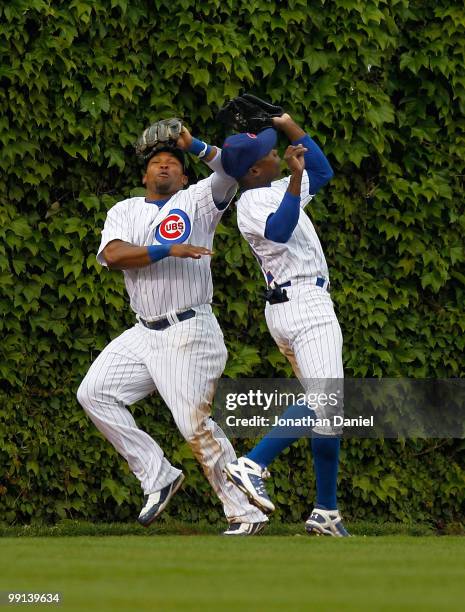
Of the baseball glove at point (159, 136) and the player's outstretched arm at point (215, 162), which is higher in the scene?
the baseball glove at point (159, 136)

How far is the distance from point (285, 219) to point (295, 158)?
0.29 metres

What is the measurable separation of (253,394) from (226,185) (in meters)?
1.75

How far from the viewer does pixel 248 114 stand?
746 cm

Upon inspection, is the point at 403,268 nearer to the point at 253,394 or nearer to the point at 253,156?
the point at 253,394

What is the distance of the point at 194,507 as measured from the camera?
8688 millimetres

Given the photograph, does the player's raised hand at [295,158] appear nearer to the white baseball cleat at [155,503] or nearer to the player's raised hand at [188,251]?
the player's raised hand at [188,251]

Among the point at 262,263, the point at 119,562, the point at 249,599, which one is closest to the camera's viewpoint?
the point at 249,599

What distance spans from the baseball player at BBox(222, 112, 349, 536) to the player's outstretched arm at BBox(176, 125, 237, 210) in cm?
6

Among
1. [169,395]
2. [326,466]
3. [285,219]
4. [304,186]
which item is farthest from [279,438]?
[304,186]

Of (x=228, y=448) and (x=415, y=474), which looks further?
(x=415, y=474)

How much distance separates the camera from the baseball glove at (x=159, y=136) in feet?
24.2

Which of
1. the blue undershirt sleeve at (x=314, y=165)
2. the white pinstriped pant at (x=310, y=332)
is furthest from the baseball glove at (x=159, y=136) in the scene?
the white pinstriped pant at (x=310, y=332)

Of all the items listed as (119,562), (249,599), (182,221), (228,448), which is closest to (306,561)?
(119,562)

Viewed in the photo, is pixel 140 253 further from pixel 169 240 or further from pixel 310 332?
pixel 310 332
